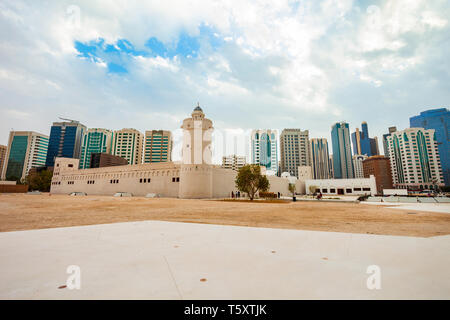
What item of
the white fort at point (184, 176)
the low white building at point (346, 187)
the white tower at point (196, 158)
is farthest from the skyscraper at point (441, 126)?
the white tower at point (196, 158)

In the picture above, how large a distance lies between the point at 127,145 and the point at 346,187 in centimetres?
11948

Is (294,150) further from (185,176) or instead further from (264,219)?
(264,219)

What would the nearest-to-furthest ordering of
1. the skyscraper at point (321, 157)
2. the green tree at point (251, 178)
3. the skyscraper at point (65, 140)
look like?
the green tree at point (251, 178)
the skyscraper at point (65, 140)
the skyscraper at point (321, 157)

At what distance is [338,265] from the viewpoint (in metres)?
3.32

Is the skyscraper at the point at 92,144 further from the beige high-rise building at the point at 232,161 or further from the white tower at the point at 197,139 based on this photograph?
the white tower at the point at 197,139

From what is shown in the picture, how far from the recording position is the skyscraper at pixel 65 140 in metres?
143

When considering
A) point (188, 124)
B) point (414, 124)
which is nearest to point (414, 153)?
point (414, 124)

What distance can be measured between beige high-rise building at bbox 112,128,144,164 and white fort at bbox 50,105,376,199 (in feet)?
231

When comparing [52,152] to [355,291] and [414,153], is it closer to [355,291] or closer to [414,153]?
[355,291]

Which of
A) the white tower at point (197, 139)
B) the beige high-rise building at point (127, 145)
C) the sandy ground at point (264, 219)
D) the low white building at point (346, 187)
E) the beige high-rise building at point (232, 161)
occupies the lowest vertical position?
the sandy ground at point (264, 219)

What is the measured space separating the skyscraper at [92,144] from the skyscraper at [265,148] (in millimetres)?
107293

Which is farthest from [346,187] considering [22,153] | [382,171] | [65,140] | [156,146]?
[22,153]

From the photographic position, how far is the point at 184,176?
1608 inches

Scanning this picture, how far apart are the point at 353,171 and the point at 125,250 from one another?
228m
